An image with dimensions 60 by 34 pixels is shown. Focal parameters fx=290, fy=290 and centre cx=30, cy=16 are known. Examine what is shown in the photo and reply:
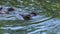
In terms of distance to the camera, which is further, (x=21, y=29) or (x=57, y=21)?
(x=57, y=21)

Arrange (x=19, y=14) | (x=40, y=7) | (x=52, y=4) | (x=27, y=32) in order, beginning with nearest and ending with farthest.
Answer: (x=27, y=32) < (x=19, y=14) < (x=40, y=7) < (x=52, y=4)

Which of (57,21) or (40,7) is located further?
(40,7)

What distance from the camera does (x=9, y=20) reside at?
729 cm

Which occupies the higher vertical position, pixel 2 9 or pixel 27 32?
pixel 2 9

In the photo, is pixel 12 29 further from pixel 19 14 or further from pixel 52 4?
pixel 52 4

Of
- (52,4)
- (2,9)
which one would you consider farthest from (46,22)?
(52,4)

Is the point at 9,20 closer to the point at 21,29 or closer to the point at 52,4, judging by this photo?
the point at 21,29

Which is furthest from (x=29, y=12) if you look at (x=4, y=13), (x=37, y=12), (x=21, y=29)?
(x=21, y=29)

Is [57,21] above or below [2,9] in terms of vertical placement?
below

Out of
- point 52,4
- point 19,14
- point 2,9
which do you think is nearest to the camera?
point 19,14

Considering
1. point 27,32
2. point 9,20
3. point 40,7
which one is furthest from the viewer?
point 40,7

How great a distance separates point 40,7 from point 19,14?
4.66 ft

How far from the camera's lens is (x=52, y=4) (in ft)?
32.2

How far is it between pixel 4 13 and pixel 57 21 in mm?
1482
